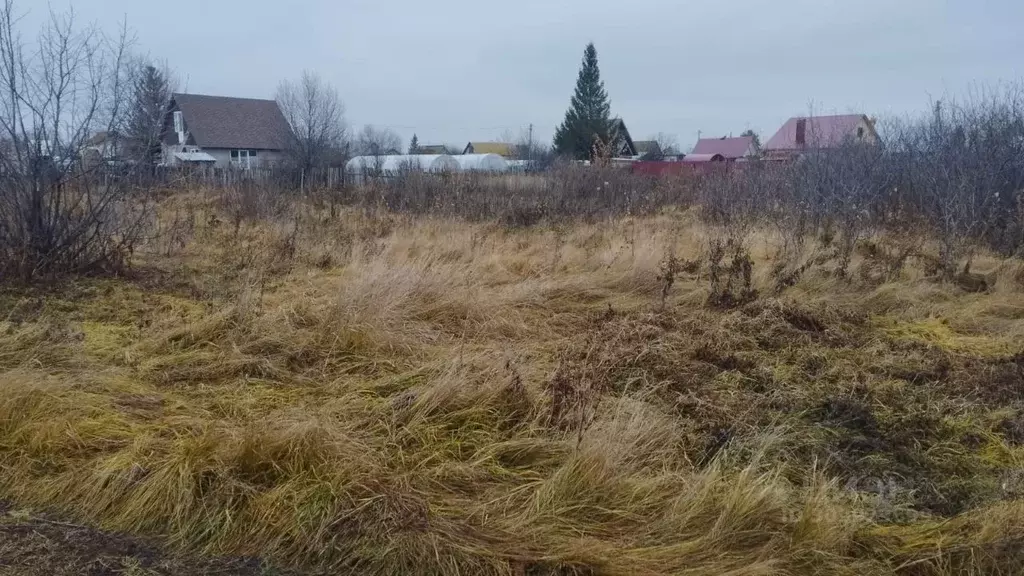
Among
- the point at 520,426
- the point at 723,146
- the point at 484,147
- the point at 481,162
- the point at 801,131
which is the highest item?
the point at 484,147

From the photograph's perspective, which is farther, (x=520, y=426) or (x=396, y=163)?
(x=396, y=163)

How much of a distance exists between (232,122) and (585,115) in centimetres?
1906

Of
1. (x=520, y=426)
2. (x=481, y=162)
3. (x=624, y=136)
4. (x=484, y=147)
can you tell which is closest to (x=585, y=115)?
(x=624, y=136)

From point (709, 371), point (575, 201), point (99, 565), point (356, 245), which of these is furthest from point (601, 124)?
point (99, 565)

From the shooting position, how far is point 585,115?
39938 mm

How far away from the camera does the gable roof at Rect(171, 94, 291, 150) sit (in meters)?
34.3

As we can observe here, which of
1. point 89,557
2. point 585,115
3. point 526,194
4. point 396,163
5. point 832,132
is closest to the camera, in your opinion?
point 89,557

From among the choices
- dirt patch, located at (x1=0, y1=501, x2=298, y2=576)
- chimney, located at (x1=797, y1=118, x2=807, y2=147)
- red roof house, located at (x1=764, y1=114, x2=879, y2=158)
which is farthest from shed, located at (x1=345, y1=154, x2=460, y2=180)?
dirt patch, located at (x1=0, y1=501, x2=298, y2=576)

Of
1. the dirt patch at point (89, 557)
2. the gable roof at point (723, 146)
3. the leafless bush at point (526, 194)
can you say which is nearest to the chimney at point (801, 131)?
the leafless bush at point (526, 194)

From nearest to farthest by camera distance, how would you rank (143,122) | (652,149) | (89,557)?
1. (89,557)
2. (143,122)
3. (652,149)

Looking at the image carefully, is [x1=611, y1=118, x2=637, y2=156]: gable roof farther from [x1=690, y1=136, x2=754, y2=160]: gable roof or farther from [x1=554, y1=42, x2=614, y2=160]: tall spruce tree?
[x1=690, y1=136, x2=754, y2=160]: gable roof

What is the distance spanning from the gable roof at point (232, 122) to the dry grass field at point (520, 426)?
3035 centimetres

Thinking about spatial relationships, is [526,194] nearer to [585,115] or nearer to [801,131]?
[801,131]

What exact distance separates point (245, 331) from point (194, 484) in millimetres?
2124
